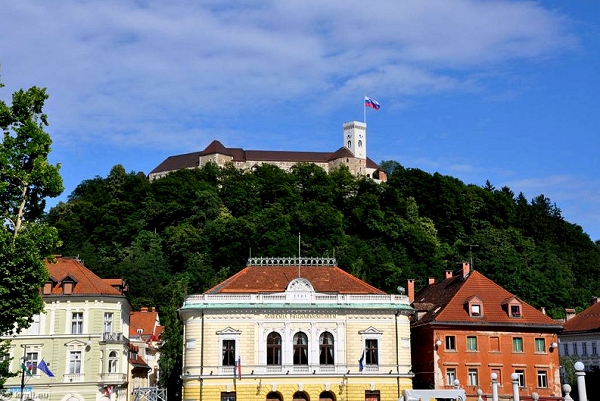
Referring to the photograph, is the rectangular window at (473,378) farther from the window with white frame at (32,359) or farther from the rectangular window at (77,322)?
the window with white frame at (32,359)

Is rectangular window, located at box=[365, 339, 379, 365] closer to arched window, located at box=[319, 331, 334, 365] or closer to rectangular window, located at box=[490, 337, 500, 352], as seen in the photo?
arched window, located at box=[319, 331, 334, 365]

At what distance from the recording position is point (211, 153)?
162 meters

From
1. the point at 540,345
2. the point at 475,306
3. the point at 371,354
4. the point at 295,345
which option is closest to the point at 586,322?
the point at 540,345

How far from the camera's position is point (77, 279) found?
5125 centimetres

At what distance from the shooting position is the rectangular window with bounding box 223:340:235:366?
154ft

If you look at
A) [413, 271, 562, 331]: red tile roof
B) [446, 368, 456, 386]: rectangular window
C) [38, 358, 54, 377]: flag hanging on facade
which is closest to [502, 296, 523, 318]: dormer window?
[413, 271, 562, 331]: red tile roof

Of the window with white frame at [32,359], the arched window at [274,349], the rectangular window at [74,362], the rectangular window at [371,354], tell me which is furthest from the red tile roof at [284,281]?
the window with white frame at [32,359]

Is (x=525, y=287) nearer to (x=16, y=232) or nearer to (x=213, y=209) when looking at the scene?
(x=213, y=209)

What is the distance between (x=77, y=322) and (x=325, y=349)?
634 inches

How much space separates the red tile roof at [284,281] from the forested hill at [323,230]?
3345 centimetres

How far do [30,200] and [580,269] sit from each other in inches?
3783

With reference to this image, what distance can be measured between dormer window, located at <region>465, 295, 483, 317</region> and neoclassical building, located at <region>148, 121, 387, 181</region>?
10882 centimetres

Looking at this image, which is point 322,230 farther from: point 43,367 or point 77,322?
point 43,367

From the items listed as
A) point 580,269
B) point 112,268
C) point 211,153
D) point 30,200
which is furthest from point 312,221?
point 30,200
